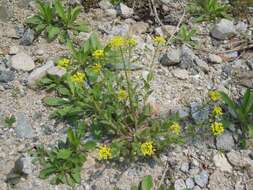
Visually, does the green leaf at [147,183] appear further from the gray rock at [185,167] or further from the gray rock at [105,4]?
the gray rock at [105,4]

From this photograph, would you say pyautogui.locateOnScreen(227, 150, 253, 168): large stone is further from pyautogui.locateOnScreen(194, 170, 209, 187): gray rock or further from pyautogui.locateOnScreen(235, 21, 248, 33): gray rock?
pyautogui.locateOnScreen(235, 21, 248, 33): gray rock

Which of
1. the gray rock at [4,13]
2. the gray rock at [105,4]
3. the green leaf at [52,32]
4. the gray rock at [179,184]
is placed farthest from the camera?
the gray rock at [105,4]

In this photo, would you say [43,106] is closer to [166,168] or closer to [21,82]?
[21,82]

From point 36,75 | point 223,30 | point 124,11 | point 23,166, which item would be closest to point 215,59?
point 223,30

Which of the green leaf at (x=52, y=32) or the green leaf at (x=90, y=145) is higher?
the green leaf at (x=52, y=32)

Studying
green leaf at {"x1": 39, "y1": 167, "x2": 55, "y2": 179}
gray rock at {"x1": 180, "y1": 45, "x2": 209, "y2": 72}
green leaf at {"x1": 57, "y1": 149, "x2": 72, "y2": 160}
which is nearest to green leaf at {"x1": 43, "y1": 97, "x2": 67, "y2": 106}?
green leaf at {"x1": 57, "y1": 149, "x2": 72, "y2": 160}

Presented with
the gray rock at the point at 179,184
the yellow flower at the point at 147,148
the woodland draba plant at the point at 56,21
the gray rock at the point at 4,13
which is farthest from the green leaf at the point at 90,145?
the gray rock at the point at 4,13

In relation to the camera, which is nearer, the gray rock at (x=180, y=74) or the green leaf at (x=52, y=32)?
the gray rock at (x=180, y=74)
